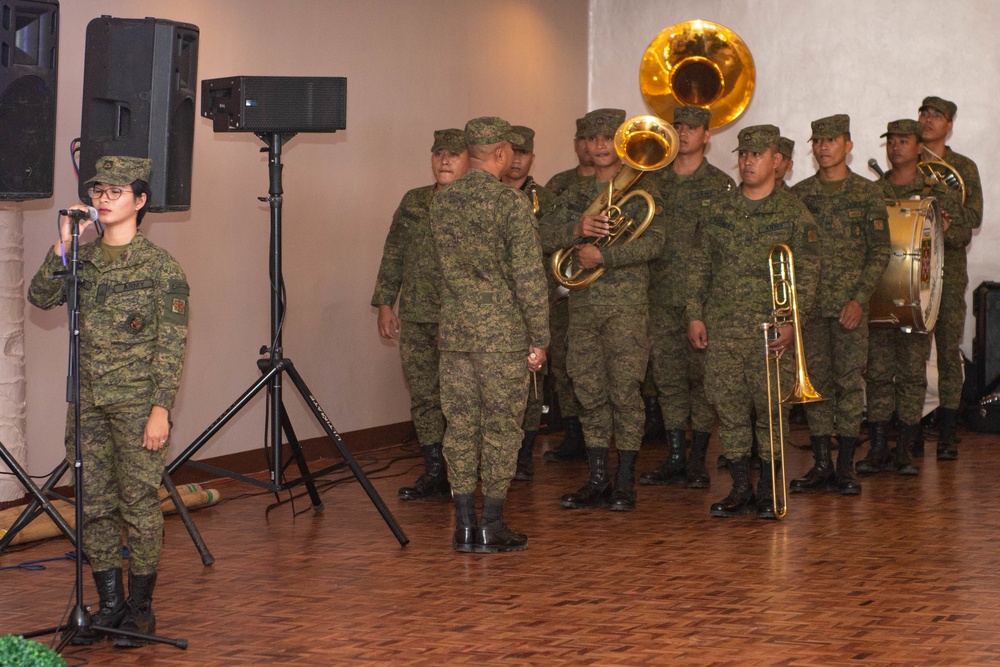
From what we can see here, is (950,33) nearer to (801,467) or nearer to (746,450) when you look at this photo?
(801,467)

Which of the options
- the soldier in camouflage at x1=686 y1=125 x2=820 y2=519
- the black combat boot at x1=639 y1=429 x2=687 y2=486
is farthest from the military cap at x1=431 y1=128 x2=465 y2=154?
the black combat boot at x1=639 y1=429 x2=687 y2=486

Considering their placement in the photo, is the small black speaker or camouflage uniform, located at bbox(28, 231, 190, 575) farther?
the small black speaker

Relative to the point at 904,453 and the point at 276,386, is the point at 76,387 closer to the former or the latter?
the point at 276,386

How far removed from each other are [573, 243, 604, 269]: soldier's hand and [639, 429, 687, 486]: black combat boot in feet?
4.69

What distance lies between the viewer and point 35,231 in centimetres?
587

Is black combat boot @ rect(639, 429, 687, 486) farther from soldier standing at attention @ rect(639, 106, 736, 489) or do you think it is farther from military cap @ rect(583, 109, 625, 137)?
military cap @ rect(583, 109, 625, 137)

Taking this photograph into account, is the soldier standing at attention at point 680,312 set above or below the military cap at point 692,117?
below

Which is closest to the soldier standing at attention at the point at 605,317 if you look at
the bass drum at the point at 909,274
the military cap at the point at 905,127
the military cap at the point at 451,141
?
the military cap at the point at 451,141

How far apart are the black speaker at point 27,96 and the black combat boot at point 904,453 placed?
4.82 meters

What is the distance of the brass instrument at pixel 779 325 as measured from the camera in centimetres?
569

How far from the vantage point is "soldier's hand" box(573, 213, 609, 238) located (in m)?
5.84

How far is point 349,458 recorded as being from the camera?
5.30 metres

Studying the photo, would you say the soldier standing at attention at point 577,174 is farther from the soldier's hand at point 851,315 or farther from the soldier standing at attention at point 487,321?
the soldier standing at attention at point 487,321

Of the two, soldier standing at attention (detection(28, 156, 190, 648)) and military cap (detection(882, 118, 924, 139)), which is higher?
military cap (detection(882, 118, 924, 139))
